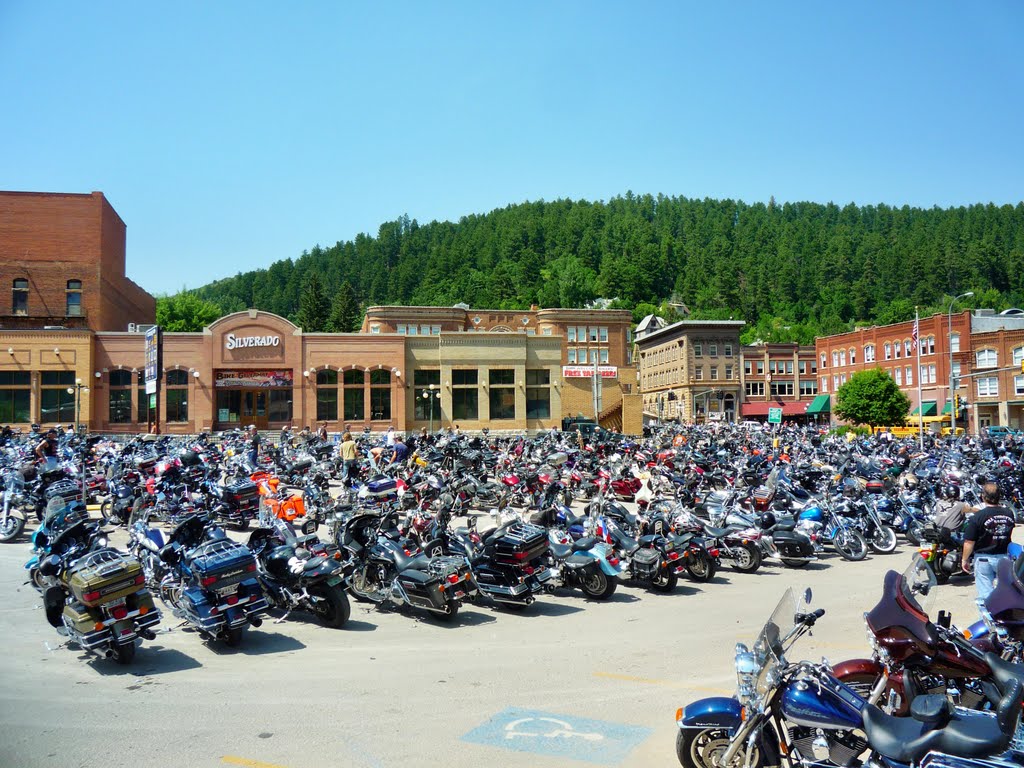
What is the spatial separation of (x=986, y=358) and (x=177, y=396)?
219 ft

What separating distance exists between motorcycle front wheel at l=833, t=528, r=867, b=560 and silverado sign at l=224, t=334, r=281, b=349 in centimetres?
4222

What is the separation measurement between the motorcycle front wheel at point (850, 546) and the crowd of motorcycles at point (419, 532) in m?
0.02

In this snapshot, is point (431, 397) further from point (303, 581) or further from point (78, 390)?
point (303, 581)

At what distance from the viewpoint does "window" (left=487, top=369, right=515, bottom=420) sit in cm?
5175

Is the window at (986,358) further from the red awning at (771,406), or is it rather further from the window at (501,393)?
the window at (501,393)

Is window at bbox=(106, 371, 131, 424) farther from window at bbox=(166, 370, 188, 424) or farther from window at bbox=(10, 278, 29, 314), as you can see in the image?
window at bbox=(10, 278, 29, 314)

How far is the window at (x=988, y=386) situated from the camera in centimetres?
6456

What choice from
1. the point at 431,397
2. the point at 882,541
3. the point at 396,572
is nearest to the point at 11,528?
the point at 396,572

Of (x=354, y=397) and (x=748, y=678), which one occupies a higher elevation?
(x=354, y=397)

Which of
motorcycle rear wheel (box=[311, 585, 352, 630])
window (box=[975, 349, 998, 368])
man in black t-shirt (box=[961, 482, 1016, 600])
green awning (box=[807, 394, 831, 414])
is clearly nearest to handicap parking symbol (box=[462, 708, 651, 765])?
motorcycle rear wheel (box=[311, 585, 352, 630])

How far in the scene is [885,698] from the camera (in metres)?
5.12

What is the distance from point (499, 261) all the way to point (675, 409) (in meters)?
63.1

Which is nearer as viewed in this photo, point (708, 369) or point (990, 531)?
point (990, 531)

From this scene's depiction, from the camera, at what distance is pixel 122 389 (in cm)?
4756
